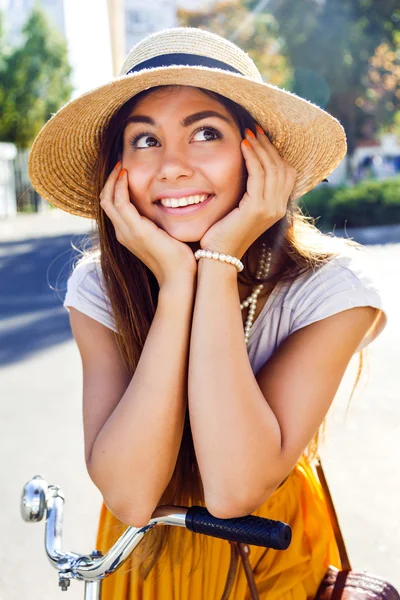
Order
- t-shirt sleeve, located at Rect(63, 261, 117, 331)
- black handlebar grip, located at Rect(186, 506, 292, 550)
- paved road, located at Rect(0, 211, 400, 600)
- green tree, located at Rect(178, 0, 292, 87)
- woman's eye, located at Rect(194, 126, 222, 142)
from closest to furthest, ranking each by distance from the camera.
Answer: black handlebar grip, located at Rect(186, 506, 292, 550), woman's eye, located at Rect(194, 126, 222, 142), t-shirt sleeve, located at Rect(63, 261, 117, 331), paved road, located at Rect(0, 211, 400, 600), green tree, located at Rect(178, 0, 292, 87)

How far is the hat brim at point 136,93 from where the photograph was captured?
1.70 metres

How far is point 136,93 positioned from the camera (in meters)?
1.81

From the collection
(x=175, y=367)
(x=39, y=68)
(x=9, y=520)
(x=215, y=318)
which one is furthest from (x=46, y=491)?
(x=39, y=68)

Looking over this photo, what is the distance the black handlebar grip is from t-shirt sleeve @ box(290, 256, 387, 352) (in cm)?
65

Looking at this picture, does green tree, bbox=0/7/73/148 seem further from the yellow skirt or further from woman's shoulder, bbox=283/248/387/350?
the yellow skirt

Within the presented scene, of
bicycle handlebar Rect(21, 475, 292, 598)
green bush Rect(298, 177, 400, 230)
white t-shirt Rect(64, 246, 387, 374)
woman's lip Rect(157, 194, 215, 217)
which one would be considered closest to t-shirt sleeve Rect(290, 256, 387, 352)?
white t-shirt Rect(64, 246, 387, 374)

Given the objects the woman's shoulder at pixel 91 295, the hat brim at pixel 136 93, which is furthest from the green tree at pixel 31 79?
the woman's shoulder at pixel 91 295

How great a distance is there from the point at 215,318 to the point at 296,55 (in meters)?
23.5

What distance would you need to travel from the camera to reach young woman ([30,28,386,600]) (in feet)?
5.04

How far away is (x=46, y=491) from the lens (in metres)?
1.40

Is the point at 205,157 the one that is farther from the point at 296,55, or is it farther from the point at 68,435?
the point at 296,55

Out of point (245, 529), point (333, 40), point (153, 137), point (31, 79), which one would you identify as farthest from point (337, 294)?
point (31, 79)

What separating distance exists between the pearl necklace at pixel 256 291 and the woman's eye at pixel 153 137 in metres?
0.40

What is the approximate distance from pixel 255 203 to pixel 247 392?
0.50 m
